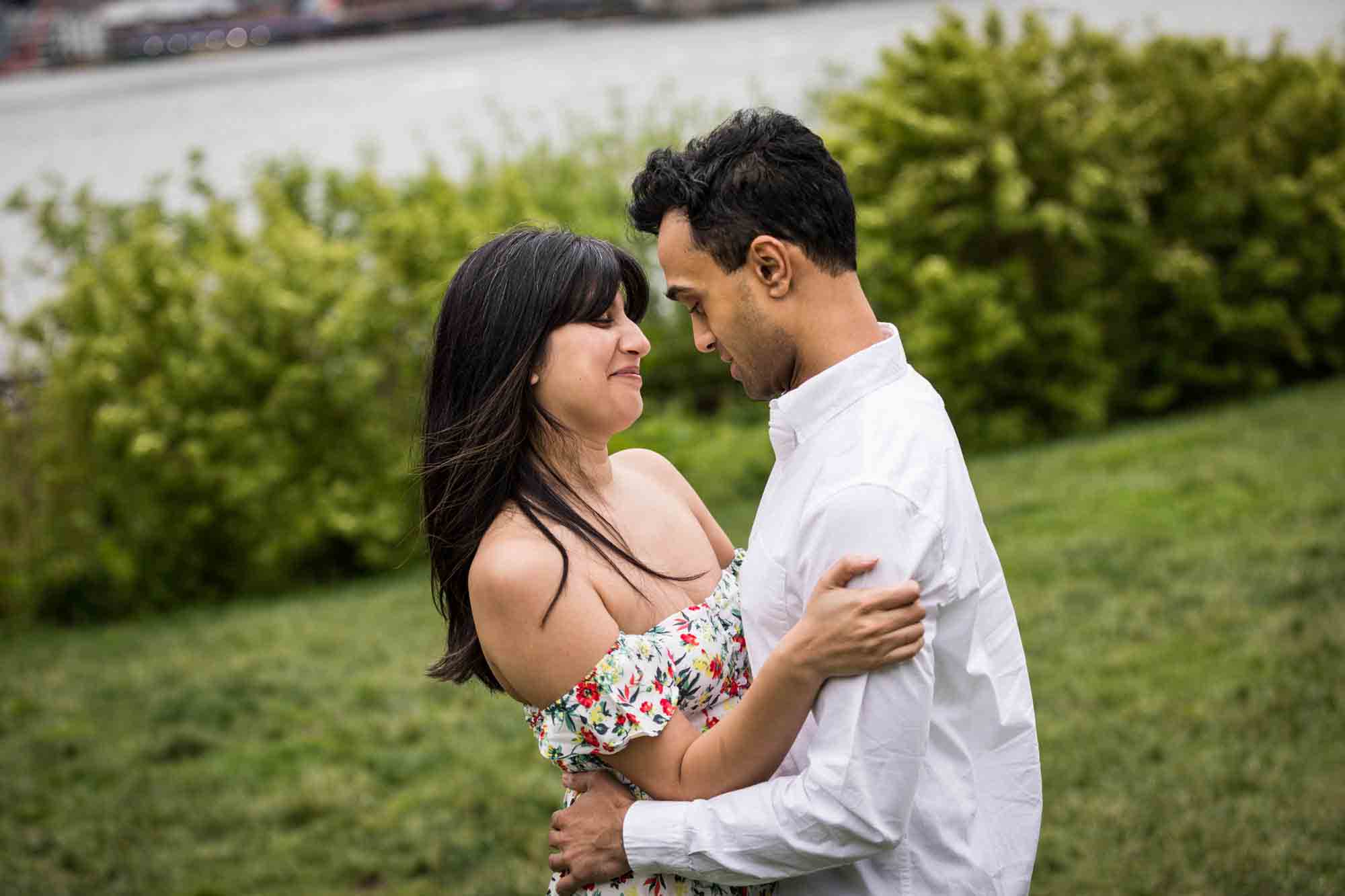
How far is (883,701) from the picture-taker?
6.03 ft

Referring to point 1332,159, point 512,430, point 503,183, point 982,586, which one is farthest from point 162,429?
point 1332,159

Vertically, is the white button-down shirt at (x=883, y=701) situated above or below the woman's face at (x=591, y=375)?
below

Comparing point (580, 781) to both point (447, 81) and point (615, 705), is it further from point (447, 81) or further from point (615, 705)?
point (447, 81)

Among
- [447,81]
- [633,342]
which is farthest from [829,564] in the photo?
[447,81]

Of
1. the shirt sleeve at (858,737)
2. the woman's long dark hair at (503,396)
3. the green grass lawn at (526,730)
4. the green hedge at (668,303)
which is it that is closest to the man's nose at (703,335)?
the woman's long dark hair at (503,396)

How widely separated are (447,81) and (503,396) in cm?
1085

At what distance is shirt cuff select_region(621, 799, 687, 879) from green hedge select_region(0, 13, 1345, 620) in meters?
5.72

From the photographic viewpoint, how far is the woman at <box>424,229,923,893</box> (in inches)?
81.2

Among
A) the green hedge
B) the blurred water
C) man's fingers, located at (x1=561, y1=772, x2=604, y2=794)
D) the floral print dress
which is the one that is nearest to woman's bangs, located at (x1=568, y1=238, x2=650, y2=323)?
the floral print dress

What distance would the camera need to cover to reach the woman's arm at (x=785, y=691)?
1.79 m

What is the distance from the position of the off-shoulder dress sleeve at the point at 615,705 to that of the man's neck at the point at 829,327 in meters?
0.56

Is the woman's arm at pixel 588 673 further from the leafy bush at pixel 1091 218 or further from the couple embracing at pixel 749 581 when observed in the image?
the leafy bush at pixel 1091 218

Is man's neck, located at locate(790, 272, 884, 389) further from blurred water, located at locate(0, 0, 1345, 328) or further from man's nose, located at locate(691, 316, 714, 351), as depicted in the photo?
blurred water, located at locate(0, 0, 1345, 328)

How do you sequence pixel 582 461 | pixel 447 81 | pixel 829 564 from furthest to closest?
pixel 447 81
pixel 582 461
pixel 829 564
